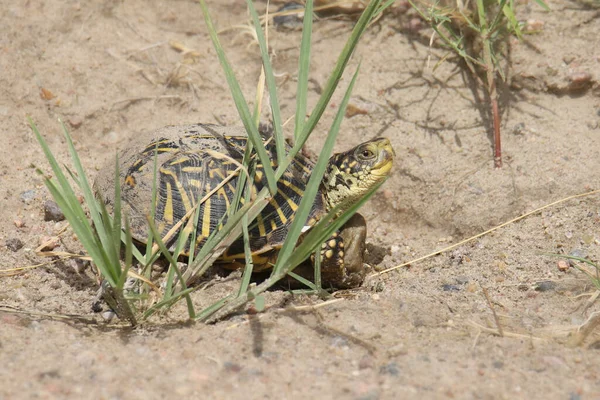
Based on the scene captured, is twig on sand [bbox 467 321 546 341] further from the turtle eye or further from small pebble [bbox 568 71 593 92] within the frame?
small pebble [bbox 568 71 593 92]

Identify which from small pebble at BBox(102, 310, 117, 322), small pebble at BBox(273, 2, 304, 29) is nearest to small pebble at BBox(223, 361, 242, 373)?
small pebble at BBox(102, 310, 117, 322)

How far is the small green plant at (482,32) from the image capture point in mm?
3359

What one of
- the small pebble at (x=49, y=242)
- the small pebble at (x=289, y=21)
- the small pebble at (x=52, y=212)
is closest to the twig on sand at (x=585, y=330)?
the small pebble at (x=49, y=242)

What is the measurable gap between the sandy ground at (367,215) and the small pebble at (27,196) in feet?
0.04

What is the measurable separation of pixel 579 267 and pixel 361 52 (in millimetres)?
2092

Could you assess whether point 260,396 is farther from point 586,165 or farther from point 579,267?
point 586,165

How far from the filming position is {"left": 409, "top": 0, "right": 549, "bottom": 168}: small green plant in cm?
336

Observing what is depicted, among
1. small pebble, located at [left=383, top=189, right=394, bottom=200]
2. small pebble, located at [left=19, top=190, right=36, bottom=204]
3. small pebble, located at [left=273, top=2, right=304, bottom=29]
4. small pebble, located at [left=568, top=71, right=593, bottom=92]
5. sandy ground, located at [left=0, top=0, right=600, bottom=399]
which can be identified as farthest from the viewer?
small pebble, located at [left=273, top=2, right=304, bottom=29]

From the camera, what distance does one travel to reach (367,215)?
363 cm

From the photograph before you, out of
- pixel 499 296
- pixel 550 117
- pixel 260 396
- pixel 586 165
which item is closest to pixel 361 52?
pixel 550 117

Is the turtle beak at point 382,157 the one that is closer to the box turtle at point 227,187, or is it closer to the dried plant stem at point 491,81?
the box turtle at point 227,187

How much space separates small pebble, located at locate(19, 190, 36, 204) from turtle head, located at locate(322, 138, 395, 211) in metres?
1.58

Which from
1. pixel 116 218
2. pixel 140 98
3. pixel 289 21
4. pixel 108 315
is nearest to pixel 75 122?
pixel 140 98

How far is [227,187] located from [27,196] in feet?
3.93
